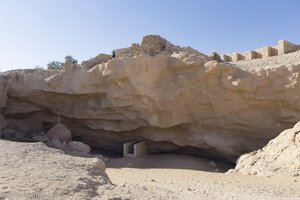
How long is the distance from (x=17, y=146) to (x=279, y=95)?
976 cm

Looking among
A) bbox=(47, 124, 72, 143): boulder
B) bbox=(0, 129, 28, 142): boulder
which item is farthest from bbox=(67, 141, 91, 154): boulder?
bbox=(0, 129, 28, 142): boulder

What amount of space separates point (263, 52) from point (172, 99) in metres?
6.47

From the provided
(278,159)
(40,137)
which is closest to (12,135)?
(40,137)

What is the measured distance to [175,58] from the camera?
13852 mm

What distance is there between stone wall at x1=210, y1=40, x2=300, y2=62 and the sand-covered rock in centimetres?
1223

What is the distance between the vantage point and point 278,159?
10719 mm

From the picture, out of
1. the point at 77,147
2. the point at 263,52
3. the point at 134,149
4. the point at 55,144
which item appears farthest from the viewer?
the point at 263,52

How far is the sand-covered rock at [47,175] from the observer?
4.21m

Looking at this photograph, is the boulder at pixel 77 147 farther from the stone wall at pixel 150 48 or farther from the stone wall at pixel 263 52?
the stone wall at pixel 263 52

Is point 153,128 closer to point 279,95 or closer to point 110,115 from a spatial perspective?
point 110,115

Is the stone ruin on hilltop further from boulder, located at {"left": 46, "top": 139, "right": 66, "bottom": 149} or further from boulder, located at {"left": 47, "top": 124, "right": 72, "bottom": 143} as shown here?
boulder, located at {"left": 46, "top": 139, "right": 66, "bottom": 149}

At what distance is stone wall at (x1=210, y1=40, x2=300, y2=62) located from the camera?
16156mm

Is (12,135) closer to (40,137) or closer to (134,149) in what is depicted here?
(40,137)

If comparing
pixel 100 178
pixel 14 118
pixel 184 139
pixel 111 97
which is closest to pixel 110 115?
pixel 111 97
